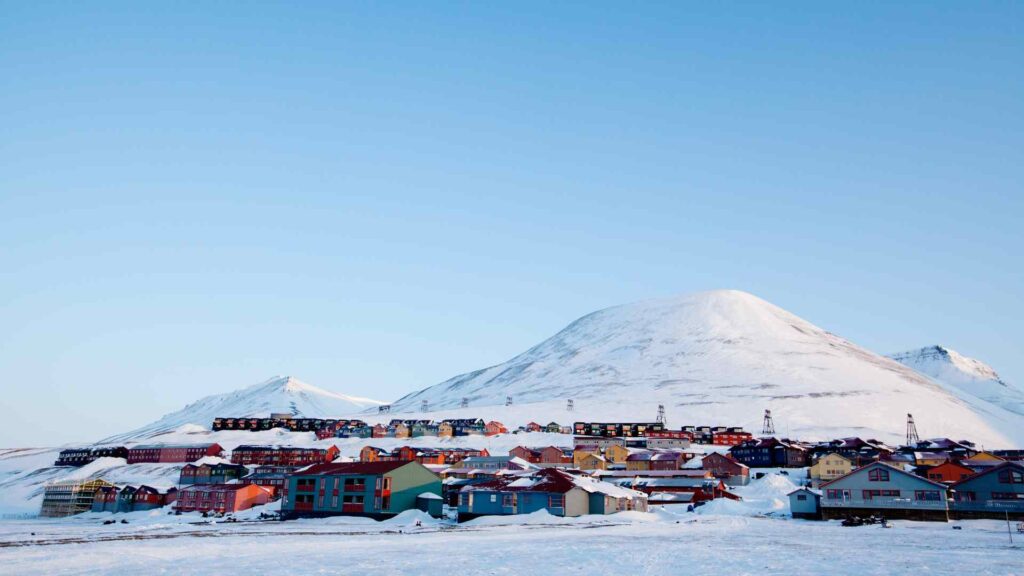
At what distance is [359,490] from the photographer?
Answer: 72.8 m

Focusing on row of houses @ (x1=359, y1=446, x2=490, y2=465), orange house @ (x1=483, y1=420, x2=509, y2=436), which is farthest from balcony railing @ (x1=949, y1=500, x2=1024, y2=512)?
orange house @ (x1=483, y1=420, x2=509, y2=436)

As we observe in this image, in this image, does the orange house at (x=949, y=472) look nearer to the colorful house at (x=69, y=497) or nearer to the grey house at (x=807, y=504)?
the grey house at (x=807, y=504)

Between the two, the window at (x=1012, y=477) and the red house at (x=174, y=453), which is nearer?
the window at (x=1012, y=477)

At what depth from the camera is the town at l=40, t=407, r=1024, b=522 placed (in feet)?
215

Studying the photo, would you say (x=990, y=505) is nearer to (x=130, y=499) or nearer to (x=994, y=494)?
(x=994, y=494)

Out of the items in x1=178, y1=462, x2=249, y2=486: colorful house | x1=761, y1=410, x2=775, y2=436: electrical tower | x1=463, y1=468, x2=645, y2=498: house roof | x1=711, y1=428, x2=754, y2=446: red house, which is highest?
x1=761, y1=410, x2=775, y2=436: electrical tower

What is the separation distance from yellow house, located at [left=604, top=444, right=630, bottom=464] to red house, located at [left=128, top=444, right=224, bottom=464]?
70.2m

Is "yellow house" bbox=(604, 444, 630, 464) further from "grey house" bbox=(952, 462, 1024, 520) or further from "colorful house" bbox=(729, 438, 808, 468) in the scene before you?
"grey house" bbox=(952, 462, 1024, 520)

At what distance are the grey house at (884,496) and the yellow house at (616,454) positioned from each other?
6090 cm

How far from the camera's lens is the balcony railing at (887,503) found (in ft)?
205

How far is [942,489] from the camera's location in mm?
62906

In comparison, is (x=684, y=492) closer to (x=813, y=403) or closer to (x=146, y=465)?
(x=146, y=465)

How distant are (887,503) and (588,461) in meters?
59.4

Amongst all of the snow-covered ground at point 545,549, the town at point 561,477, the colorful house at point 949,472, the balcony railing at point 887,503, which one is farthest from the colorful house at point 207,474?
the colorful house at point 949,472
